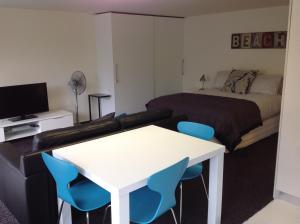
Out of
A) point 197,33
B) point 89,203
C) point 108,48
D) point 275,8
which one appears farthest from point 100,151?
point 197,33

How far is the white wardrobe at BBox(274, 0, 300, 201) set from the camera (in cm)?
246

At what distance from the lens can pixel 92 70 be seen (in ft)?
18.5

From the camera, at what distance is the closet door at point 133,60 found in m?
5.29

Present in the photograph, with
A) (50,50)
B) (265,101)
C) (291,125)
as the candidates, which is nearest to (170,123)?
(291,125)

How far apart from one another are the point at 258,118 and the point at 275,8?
2090 millimetres

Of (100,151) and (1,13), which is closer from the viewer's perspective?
(100,151)

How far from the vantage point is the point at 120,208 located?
156cm

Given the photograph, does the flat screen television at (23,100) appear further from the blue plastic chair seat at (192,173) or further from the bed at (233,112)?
the blue plastic chair seat at (192,173)

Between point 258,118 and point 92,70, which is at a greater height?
point 92,70

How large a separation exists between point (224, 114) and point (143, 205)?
89.5 inches

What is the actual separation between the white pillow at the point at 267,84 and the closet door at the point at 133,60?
6.70ft

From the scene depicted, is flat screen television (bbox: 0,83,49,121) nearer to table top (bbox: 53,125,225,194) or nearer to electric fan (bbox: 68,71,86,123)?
electric fan (bbox: 68,71,86,123)

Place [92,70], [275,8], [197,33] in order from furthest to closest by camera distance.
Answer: [197,33] < [92,70] < [275,8]

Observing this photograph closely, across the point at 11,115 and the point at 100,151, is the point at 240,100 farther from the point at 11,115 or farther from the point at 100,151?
the point at 11,115
